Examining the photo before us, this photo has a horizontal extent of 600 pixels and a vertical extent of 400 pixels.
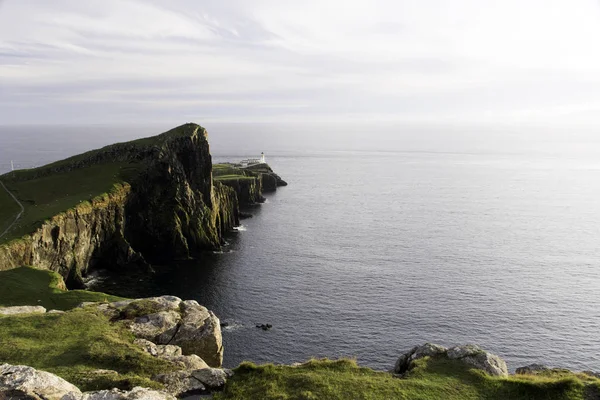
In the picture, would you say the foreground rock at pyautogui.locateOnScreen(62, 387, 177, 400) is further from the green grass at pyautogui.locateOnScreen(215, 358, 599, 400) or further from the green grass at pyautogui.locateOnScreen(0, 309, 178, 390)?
the green grass at pyautogui.locateOnScreen(215, 358, 599, 400)

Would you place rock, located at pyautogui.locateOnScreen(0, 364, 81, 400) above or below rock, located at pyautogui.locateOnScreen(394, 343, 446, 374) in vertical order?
above

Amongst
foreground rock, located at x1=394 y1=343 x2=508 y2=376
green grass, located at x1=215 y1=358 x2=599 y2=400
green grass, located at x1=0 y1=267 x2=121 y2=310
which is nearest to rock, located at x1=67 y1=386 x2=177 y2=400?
green grass, located at x1=215 y1=358 x2=599 y2=400

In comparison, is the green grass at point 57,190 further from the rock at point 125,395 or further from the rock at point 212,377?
the rock at point 125,395

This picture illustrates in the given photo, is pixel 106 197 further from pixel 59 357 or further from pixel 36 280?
pixel 59 357

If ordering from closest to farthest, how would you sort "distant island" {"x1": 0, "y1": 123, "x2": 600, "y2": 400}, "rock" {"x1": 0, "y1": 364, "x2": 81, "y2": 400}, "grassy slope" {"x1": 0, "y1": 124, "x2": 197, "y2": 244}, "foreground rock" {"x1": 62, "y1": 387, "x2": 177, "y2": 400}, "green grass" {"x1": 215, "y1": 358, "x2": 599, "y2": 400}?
"rock" {"x1": 0, "y1": 364, "x2": 81, "y2": 400} < "foreground rock" {"x1": 62, "y1": 387, "x2": 177, "y2": 400} < "distant island" {"x1": 0, "y1": 123, "x2": 600, "y2": 400} < "green grass" {"x1": 215, "y1": 358, "x2": 599, "y2": 400} < "grassy slope" {"x1": 0, "y1": 124, "x2": 197, "y2": 244}

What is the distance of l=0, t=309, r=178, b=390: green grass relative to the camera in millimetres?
25938

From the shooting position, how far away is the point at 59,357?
29.2 meters

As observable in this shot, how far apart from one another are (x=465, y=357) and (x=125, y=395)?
2175 cm

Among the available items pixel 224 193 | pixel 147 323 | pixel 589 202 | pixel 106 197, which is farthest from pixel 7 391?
pixel 589 202

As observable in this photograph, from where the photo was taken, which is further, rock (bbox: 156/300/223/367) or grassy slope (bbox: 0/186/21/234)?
grassy slope (bbox: 0/186/21/234)

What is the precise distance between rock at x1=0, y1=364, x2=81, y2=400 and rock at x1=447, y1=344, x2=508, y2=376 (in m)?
23.6

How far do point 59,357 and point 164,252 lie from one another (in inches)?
3117

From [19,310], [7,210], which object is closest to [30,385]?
[19,310]

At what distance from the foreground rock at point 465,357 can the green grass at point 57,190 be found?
227 ft
